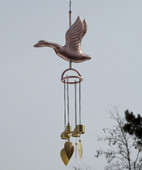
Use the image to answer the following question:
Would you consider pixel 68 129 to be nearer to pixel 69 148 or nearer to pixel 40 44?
pixel 69 148

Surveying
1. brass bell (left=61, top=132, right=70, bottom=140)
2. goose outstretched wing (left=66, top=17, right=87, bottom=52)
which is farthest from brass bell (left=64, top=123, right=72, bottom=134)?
goose outstretched wing (left=66, top=17, right=87, bottom=52)

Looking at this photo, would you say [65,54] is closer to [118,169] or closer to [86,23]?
[86,23]

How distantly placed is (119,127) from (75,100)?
215 inches

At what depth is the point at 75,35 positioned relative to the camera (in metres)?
5.14

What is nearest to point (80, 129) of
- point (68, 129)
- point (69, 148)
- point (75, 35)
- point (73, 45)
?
point (68, 129)

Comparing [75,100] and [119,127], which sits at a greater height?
[119,127]

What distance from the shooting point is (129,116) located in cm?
1063

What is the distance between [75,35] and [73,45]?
5.0 inches

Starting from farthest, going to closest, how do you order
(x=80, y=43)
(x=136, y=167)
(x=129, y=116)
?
(x=129, y=116)
(x=136, y=167)
(x=80, y=43)

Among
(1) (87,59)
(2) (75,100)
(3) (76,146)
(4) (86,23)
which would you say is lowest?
(3) (76,146)

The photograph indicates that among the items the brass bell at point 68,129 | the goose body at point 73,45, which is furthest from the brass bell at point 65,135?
the goose body at point 73,45

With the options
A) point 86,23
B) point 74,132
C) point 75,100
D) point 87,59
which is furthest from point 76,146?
point 86,23

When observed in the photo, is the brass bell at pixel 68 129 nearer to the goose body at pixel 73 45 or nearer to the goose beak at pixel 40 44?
the goose body at pixel 73 45

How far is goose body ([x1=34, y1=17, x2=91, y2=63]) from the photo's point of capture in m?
5.02
